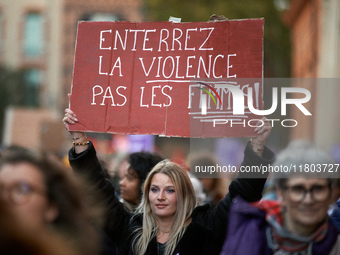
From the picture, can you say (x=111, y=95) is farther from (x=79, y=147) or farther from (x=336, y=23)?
(x=336, y=23)

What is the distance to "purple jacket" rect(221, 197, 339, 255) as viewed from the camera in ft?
9.87

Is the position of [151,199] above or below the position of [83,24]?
below

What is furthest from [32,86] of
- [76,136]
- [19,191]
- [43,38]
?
[19,191]

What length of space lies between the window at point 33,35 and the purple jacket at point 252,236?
33.3 meters

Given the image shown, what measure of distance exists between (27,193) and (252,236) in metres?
1.24

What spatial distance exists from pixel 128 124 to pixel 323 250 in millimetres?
1807

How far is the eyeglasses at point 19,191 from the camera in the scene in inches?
86.0

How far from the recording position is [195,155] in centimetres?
436

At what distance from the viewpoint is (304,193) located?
3.02 meters

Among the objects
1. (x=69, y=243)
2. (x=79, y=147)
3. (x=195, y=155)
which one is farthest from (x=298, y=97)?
(x=69, y=243)

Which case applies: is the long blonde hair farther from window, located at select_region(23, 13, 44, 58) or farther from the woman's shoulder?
window, located at select_region(23, 13, 44, 58)

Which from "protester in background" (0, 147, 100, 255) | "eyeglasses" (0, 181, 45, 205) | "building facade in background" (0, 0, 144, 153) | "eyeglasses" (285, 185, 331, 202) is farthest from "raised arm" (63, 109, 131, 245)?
"building facade in background" (0, 0, 144, 153)

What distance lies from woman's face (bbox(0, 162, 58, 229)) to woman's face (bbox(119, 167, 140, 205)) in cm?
257

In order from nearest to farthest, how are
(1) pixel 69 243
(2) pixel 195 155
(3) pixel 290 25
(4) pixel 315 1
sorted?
1. (1) pixel 69 243
2. (2) pixel 195 155
3. (4) pixel 315 1
4. (3) pixel 290 25
